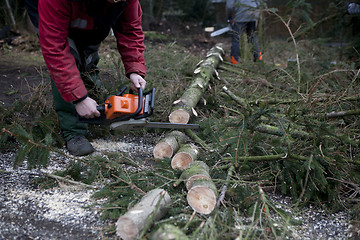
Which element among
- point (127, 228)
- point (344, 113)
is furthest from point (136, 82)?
point (344, 113)

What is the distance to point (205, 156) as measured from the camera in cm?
272

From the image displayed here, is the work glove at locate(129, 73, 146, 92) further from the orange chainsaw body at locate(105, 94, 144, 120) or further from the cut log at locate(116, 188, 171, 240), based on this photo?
the cut log at locate(116, 188, 171, 240)

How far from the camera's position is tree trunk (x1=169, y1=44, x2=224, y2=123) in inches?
127

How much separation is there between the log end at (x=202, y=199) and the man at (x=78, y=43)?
983 mm

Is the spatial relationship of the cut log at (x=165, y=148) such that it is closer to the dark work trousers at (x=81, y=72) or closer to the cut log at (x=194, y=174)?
the cut log at (x=194, y=174)

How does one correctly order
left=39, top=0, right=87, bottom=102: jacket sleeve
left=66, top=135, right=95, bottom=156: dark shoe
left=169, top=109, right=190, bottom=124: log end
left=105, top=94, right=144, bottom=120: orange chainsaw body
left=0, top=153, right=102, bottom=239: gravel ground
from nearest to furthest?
left=0, top=153, right=102, bottom=239: gravel ground
left=39, top=0, right=87, bottom=102: jacket sleeve
left=105, top=94, right=144, bottom=120: orange chainsaw body
left=66, top=135, right=95, bottom=156: dark shoe
left=169, top=109, right=190, bottom=124: log end

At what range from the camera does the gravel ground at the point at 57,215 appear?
1.89 meters

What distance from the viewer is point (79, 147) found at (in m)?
2.96

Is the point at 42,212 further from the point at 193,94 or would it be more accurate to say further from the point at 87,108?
the point at 193,94

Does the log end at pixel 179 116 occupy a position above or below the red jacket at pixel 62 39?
below

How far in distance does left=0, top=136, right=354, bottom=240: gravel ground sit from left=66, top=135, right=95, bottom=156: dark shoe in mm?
434

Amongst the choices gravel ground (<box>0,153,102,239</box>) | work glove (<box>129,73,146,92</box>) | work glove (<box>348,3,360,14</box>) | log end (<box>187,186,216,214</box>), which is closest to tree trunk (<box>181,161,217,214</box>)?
log end (<box>187,186,216,214</box>)

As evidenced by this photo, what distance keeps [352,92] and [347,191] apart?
1.13 m

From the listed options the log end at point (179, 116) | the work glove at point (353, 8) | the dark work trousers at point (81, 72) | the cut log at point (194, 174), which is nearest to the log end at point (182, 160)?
the cut log at point (194, 174)
